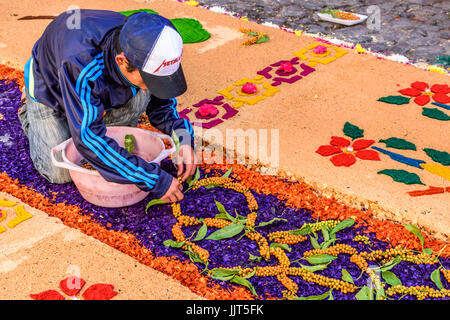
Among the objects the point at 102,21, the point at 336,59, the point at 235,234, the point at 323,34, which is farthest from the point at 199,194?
the point at 323,34

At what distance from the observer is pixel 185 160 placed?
2932mm

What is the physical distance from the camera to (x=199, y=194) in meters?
3.01

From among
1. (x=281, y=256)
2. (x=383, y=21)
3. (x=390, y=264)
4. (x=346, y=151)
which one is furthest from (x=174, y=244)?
(x=383, y=21)

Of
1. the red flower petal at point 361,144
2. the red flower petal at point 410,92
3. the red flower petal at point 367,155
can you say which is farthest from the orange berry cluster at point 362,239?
the red flower petal at point 410,92

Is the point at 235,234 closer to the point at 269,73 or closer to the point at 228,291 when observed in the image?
the point at 228,291

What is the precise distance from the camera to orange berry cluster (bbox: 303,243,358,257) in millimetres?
2568

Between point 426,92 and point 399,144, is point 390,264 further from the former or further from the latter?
point 426,92

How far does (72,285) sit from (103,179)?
63cm

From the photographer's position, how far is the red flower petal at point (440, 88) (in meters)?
3.92

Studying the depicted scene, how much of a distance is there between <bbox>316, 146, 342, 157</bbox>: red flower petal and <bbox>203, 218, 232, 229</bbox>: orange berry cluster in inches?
35.0

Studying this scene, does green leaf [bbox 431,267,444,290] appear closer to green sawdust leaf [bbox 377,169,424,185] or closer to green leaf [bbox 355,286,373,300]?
green leaf [bbox 355,286,373,300]

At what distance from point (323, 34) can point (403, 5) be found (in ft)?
4.73

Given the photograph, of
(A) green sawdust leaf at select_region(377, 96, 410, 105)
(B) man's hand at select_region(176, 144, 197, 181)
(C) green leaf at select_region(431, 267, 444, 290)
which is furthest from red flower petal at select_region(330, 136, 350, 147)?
(C) green leaf at select_region(431, 267, 444, 290)

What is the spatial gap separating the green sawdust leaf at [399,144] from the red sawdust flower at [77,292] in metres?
2.05
